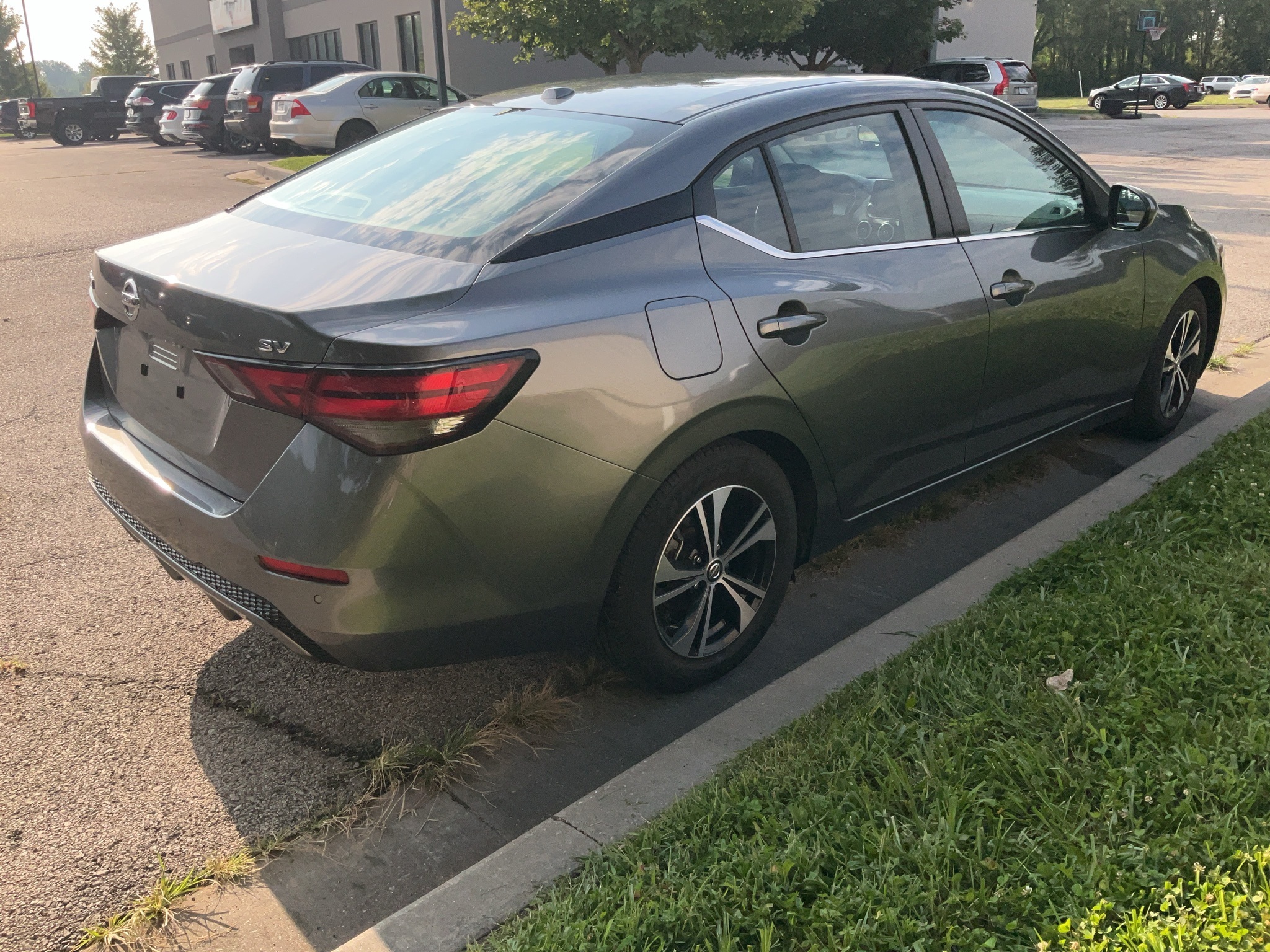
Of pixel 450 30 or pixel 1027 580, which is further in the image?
pixel 450 30

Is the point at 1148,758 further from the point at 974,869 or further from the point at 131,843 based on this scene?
the point at 131,843

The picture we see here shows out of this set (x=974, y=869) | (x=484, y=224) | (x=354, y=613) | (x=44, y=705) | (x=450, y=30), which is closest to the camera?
(x=974, y=869)

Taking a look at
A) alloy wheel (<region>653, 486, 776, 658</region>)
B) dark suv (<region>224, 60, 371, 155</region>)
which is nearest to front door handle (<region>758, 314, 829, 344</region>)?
alloy wheel (<region>653, 486, 776, 658</region>)

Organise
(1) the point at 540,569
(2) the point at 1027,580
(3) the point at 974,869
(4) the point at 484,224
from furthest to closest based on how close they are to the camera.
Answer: (2) the point at 1027,580 < (4) the point at 484,224 < (1) the point at 540,569 < (3) the point at 974,869

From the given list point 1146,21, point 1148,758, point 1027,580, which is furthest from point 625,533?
point 1146,21

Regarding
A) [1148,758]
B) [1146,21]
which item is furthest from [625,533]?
[1146,21]

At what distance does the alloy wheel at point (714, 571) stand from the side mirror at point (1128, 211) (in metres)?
2.25

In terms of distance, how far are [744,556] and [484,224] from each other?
125cm

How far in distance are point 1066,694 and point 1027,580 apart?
85cm

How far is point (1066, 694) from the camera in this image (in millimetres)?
2947

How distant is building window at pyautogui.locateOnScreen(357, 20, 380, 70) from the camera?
105ft

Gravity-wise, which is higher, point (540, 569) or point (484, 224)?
point (484, 224)

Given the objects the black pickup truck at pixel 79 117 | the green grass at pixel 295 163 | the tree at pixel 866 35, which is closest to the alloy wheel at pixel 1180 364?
the green grass at pixel 295 163

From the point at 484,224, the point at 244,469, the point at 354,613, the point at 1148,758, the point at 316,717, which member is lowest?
the point at 316,717
